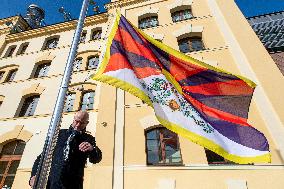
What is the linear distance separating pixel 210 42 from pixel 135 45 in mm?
7115

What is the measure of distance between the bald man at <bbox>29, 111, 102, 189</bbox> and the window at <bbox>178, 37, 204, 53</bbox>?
886cm

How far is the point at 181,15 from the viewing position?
1359 centimetres

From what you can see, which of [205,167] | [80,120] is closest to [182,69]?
[80,120]

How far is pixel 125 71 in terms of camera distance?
14.1 feet

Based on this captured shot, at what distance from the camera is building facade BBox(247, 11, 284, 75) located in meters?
15.0

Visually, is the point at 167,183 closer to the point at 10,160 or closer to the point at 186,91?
the point at 186,91

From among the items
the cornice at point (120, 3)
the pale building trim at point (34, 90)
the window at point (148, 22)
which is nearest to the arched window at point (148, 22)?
the window at point (148, 22)

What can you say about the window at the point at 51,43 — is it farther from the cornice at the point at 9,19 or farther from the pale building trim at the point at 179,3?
the pale building trim at the point at 179,3

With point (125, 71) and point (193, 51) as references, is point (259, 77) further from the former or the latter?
point (125, 71)

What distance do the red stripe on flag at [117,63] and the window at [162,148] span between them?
15.0 feet

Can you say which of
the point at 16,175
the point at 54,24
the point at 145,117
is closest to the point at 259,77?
the point at 145,117

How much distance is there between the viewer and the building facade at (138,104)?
7.47 m

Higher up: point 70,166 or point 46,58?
point 46,58

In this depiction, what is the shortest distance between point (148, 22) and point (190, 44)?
3.25 metres
